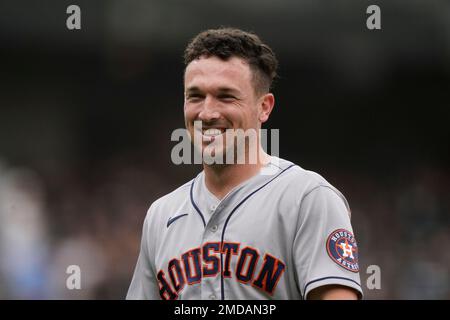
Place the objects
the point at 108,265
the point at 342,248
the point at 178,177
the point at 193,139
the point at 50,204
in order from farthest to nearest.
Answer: the point at 178,177, the point at 50,204, the point at 108,265, the point at 193,139, the point at 342,248

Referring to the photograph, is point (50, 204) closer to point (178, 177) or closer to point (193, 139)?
point (178, 177)

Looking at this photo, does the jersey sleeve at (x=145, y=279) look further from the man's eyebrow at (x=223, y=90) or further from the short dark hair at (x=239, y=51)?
the short dark hair at (x=239, y=51)

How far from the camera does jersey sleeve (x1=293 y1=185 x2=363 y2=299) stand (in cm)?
225

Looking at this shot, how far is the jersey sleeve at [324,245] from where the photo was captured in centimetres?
225

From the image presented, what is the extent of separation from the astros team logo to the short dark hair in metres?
0.65

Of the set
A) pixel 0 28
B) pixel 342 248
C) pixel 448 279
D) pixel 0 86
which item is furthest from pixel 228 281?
pixel 0 86

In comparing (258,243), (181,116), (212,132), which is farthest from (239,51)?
(181,116)

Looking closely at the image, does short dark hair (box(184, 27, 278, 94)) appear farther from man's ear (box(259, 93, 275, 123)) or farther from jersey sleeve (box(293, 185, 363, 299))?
jersey sleeve (box(293, 185, 363, 299))

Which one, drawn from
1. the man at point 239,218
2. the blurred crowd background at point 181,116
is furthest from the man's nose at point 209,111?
the blurred crowd background at point 181,116

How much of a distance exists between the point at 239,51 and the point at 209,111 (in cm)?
28

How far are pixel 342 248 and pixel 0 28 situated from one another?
707 centimetres

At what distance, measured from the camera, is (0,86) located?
9.15 metres

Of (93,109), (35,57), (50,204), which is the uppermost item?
(35,57)

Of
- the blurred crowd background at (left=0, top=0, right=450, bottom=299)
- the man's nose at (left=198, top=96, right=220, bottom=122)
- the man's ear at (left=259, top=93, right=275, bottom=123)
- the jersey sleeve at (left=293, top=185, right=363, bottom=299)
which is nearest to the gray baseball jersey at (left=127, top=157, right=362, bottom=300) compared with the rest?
the jersey sleeve at (left=293, top=185, right=363, bottom=299)
